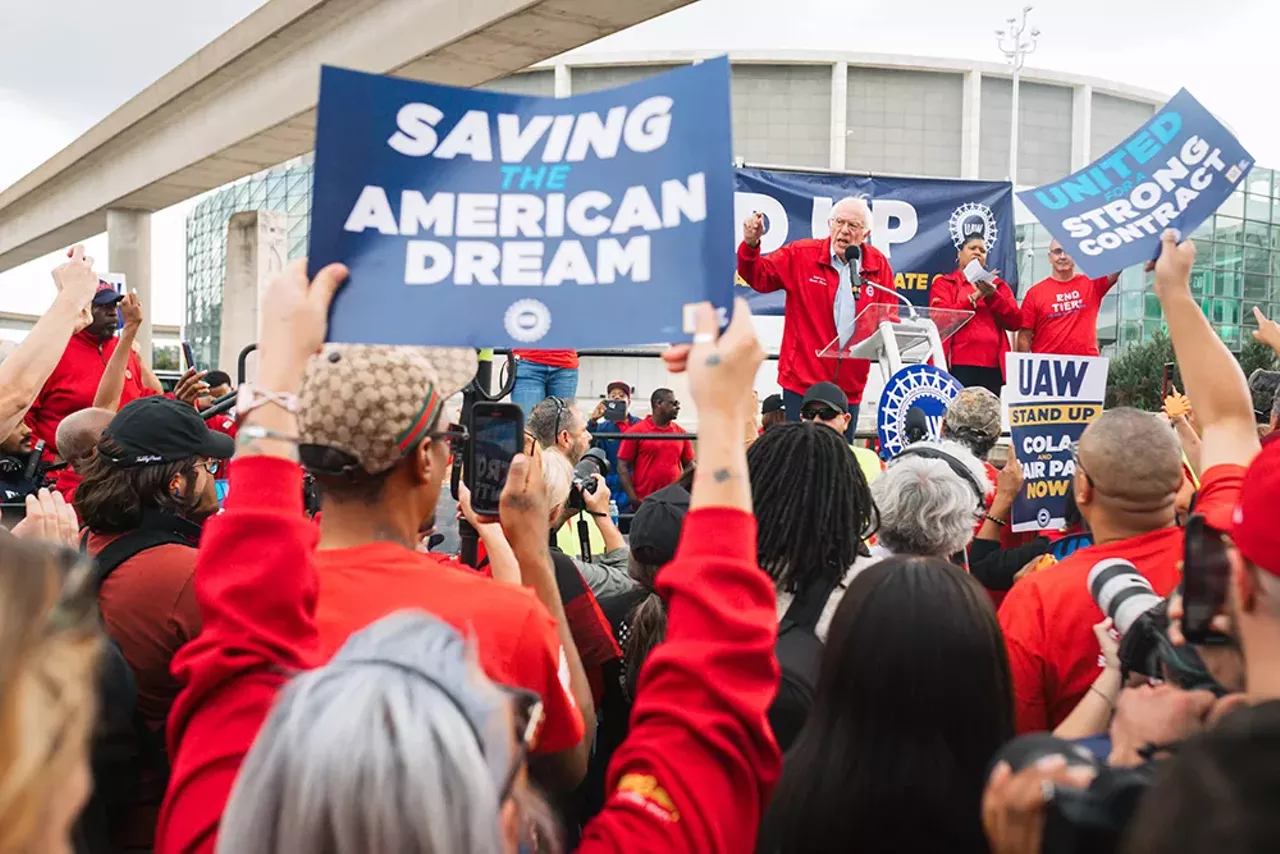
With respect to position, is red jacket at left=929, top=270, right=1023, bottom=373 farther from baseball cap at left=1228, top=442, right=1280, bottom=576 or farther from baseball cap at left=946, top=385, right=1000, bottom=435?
baseball cap at left=1228, top=442, right=1280, bottom=576

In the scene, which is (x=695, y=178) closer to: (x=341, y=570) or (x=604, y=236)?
(x=604, y=236)

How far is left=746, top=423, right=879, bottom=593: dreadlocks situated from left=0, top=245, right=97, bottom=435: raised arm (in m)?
2.06

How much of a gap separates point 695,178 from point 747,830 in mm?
1186

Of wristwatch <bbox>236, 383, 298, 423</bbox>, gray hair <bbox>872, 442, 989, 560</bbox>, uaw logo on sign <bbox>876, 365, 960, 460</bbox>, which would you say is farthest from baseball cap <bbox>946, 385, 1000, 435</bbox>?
wristwatch <bbox>236, 383, 298, 423</bbox>

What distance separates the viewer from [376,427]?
6.49ft

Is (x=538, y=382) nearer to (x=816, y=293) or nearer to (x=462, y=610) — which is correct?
(x=816, y=293)

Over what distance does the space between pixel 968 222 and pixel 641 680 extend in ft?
31.9

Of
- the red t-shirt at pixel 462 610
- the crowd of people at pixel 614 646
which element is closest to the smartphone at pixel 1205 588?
the crowd of people at pixel 614 646

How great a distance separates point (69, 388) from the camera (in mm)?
6086

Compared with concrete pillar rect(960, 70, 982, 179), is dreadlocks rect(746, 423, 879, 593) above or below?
below

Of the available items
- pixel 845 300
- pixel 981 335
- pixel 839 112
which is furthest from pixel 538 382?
pixel 839 112

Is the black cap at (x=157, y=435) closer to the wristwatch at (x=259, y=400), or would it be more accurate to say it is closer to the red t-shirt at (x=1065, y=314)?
the wristwatch at (x=259, y=400)

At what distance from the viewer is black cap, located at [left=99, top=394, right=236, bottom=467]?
3160 mm

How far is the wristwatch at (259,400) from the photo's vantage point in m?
1.74
